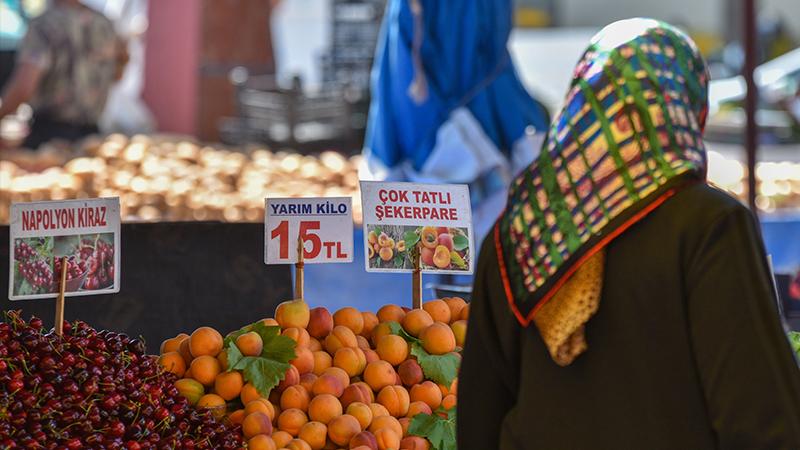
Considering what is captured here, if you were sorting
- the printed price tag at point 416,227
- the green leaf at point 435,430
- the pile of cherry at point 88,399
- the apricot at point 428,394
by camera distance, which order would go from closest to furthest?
1. the pile of cherry at point 88,399
2. the green leaf at point 435,430
3. the apricot at point 428,394
4. the printed price tag at point 416,227

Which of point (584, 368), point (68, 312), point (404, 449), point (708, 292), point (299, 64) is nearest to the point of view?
point (708, 292)

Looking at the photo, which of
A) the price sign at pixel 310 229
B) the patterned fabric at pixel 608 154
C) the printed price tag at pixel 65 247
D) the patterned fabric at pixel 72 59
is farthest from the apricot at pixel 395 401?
the patterned fabric at pixel 72 59

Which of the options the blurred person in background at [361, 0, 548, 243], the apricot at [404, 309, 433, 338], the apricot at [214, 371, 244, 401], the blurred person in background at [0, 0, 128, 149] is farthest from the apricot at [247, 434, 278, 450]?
the blurred person in background at [0, 0, 128, 149]

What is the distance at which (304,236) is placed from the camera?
2.44 metres

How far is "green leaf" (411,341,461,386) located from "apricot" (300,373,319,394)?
0.23m

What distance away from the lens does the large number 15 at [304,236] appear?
242 cm

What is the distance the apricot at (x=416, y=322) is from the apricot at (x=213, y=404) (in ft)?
1.48

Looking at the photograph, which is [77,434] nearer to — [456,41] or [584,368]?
[584,368]

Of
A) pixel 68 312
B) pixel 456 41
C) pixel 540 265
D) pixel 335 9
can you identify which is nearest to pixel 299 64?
pixel 335 9

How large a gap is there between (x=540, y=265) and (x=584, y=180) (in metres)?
0.13

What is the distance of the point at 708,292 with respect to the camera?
1448 mm

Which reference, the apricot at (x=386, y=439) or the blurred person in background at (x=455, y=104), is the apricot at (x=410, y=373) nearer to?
the apricot at (x=386, y=439)

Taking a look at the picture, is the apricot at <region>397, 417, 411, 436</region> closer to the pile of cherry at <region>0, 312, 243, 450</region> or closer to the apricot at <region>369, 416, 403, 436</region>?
the apricot at <region>369, 416, 403, 436</region>

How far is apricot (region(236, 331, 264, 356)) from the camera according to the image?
229 cm
